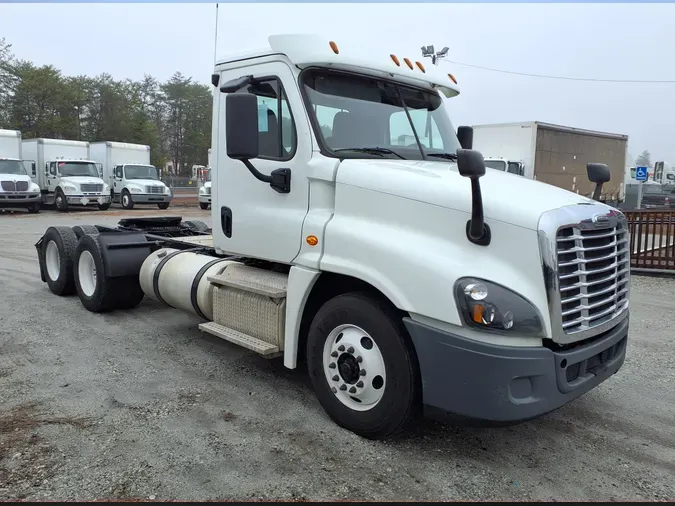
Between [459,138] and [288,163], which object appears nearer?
[288,163]

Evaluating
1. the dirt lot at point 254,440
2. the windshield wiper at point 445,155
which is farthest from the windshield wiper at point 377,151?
the dirt lot at point 254,440

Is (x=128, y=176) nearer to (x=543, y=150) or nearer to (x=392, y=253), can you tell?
(x=543, y=150)

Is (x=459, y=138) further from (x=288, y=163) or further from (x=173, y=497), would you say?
(x=173, y=497)

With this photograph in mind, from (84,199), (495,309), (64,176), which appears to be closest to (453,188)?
(495,309)

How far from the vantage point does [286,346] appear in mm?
4117

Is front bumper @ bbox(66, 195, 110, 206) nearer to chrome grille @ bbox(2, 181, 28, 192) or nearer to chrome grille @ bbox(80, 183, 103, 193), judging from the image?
chrome grille @ bbox(80, 183, 103, 193)

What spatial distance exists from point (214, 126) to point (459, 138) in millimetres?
2193

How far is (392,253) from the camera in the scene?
3.39m

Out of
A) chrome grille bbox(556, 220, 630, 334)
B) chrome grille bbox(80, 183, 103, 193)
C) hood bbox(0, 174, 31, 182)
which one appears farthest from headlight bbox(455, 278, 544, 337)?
chrome grille bbox(80, 183, 103, 193)

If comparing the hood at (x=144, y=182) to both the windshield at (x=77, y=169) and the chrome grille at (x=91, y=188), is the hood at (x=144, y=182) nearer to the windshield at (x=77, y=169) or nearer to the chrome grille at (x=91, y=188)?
the windshield at (x=77, y=169)

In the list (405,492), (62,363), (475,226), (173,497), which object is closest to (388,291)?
(475,226)

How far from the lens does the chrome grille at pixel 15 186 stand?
23.0 metres

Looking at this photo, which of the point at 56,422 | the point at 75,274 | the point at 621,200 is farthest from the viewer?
the point at 621,200

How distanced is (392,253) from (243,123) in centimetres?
133
